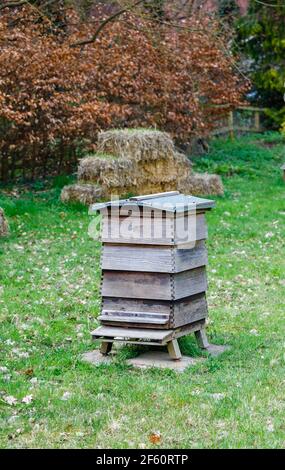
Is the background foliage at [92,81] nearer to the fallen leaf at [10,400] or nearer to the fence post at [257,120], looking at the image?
the fence post at [257,120]

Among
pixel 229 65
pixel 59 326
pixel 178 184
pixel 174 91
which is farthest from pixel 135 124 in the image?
pixel 59 326

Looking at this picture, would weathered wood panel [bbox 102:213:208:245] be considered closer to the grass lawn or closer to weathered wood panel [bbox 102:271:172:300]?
weathered wood panel [bbox 102:271:172:300]

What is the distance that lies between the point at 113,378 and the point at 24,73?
9.87 m

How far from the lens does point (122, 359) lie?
22.1ft

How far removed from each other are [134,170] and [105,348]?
8062 mm

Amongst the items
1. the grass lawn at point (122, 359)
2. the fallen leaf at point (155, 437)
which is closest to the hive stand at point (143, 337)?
the grass lawn at point (122, 359)


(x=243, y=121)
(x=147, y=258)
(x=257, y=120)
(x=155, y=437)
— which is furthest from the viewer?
(x=243, y=121)

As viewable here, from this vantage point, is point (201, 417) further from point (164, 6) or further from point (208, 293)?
point (164, 6)

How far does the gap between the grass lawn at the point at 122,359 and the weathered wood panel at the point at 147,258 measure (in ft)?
2.55

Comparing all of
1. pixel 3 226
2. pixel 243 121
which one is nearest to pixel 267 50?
pixel 243 121

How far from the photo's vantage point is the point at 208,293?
927cm

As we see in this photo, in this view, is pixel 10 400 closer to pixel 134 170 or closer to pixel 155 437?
pixel 155 437

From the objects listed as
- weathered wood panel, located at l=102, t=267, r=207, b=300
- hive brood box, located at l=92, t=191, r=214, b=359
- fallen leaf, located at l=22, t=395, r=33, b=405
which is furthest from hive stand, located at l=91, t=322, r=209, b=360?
fallen leaf, located at l=22, t=395, r=33, b=405
